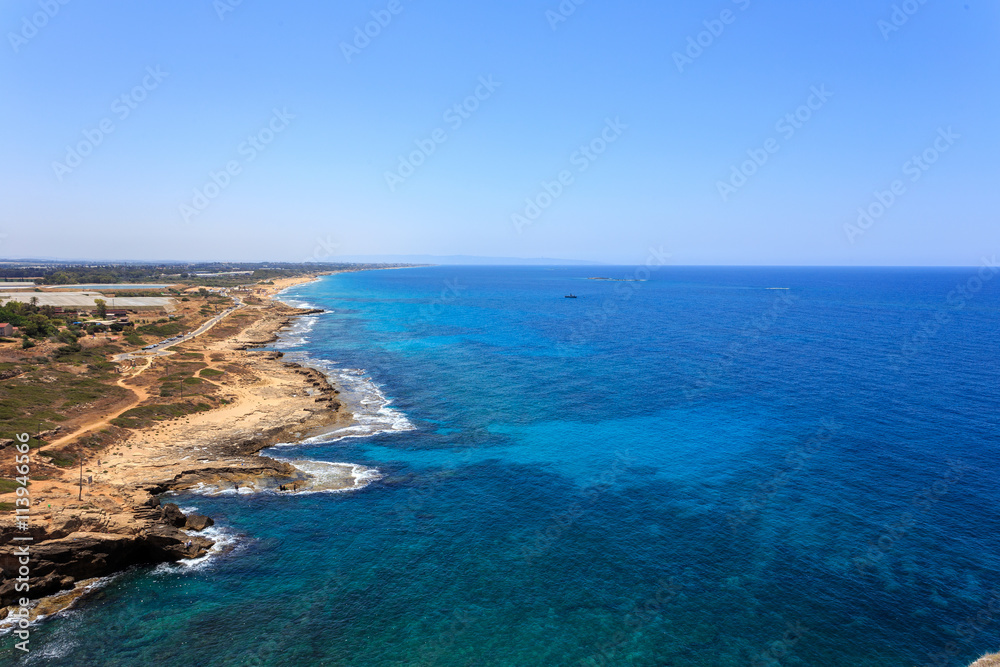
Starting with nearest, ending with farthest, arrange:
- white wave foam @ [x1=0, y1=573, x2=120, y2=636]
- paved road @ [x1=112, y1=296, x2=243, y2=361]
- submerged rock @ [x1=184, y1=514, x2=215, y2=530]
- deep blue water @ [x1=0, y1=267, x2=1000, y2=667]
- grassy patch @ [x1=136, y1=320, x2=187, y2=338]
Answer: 1. white wave foam @ [x1=0, y1=573, x2=120, y2=636]
2. deep blue water @ [x1=0, y1=267, x2=1000, y2=667]
3. submerged rock @ [x1=184, y1=514, x2=215, y2=530]
4. paved road @ [x1=112, y1=296, x2=243, y2=361]
5. grassy patch @ [x1=136, y1=320, x2=187, y2=338]

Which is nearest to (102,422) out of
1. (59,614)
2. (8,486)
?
(8,486)

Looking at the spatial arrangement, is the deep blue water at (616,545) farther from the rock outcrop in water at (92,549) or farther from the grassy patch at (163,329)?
the grassy patch at (163,329)

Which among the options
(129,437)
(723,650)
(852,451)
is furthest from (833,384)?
(129,437)

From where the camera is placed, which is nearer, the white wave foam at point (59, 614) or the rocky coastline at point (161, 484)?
the white wave foam at point (59, 614)

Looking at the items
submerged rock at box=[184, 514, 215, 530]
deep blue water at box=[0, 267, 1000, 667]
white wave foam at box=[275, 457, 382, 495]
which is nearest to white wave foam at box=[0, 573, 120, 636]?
deep blue water at box=[0, 267, 1000, 667]

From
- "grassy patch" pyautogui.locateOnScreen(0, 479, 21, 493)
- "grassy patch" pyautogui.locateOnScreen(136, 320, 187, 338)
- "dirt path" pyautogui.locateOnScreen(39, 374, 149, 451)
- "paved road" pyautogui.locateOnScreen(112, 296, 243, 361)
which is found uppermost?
"grassy patch" pyautogui.locateOnScreen(136, 320, 187, 338)

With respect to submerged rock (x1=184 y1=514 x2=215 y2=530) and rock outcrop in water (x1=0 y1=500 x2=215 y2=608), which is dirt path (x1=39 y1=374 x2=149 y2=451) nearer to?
A: rock outcrop in water (x1=0 y1=500 x2=215 y2=608)

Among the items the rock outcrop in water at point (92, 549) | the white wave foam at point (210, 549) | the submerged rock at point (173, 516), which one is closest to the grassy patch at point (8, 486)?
the rock outcrop in water at point (92, 549)

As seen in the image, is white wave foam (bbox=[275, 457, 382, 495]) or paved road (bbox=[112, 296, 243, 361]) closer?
white wave foam (bbox=[275, 457, 382, 495])

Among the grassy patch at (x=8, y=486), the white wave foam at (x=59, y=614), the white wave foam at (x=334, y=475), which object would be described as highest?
the grassy patch at (x=8, y=486)
